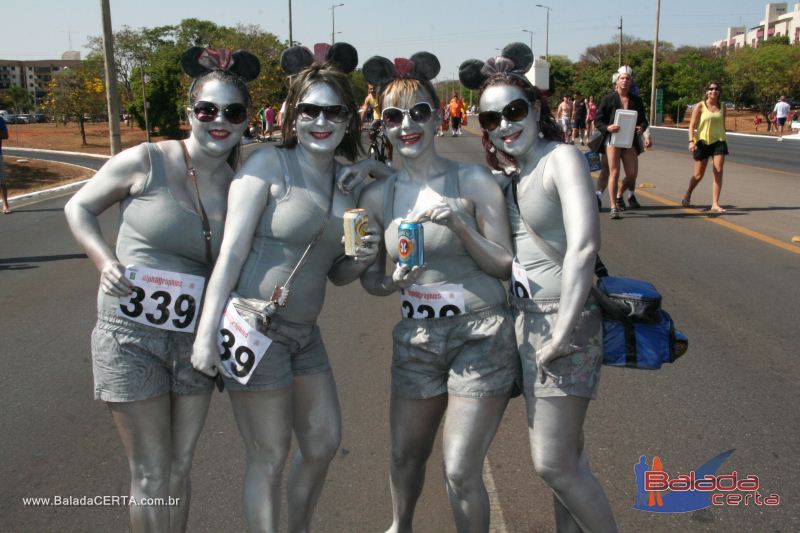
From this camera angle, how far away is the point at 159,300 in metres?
2.82

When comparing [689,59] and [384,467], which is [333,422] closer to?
[384,467]

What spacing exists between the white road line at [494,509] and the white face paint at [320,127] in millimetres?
1582

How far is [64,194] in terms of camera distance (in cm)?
1847

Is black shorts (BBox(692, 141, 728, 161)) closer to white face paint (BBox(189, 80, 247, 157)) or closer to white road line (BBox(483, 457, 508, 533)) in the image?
white road line (BBox(483, 457, 508, 533))

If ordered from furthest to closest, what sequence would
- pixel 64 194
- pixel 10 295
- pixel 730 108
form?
pixel 730 108, pixel 64 194, pixel 10 295

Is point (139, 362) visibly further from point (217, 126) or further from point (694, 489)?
point (694, 489)

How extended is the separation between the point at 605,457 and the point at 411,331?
1.50 m

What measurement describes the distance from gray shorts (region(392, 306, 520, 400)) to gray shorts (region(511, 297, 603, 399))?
70 mm

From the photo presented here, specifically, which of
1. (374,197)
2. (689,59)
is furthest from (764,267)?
(689,59)

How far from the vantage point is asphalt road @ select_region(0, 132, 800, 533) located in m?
3.37

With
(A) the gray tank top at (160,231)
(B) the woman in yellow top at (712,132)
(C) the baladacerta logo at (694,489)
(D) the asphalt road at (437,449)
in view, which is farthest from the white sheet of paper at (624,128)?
(A) the gray tank top at (160,231)

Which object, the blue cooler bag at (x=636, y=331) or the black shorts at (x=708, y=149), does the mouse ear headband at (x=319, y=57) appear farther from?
the black shorts at (x=708, y=149)

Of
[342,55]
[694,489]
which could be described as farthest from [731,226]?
[342,55]

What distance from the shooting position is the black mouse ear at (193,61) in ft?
9.89
